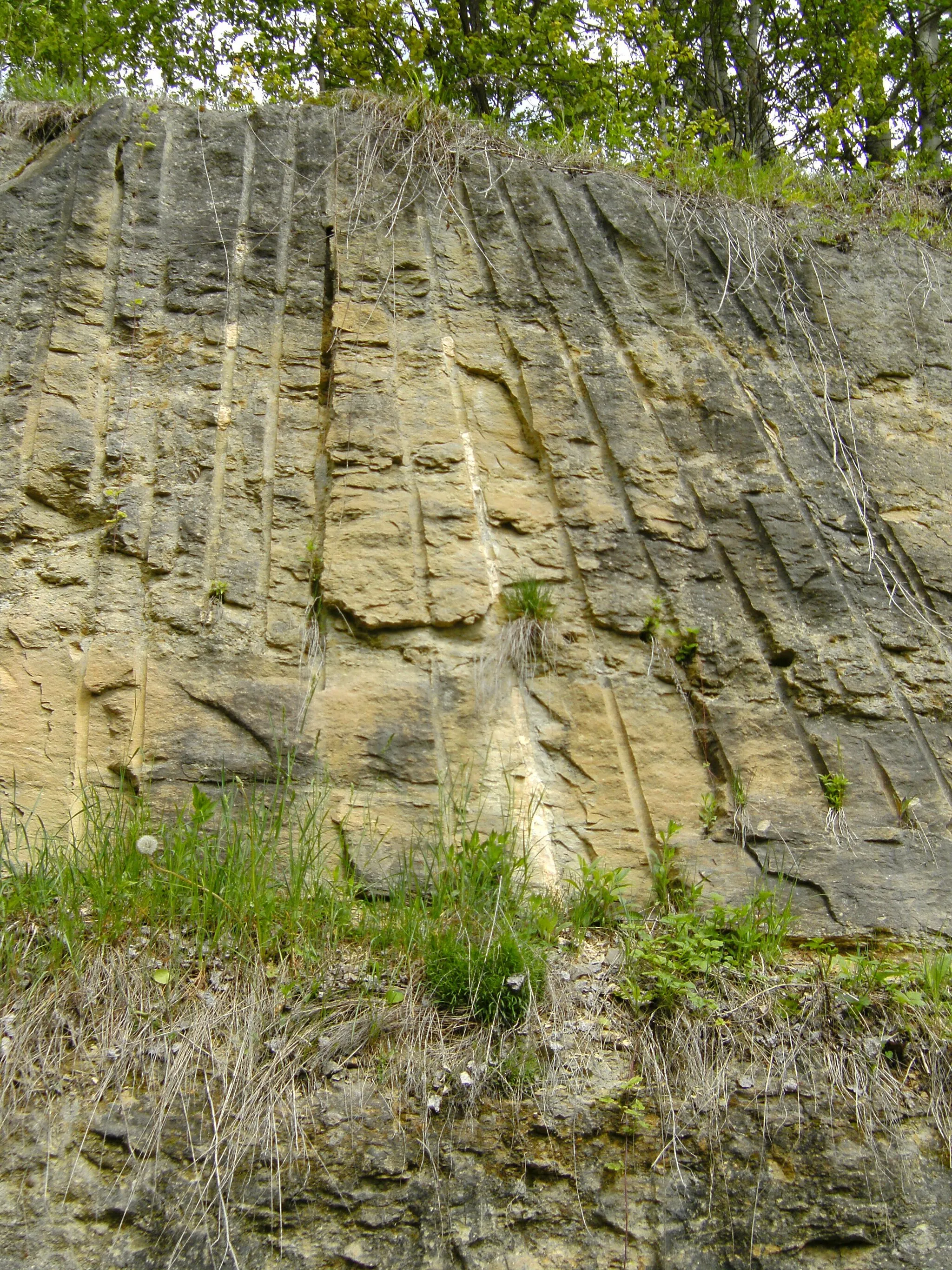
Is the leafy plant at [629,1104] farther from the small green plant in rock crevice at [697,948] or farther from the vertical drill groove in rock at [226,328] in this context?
the vertical drill groove in rock at [226,328]

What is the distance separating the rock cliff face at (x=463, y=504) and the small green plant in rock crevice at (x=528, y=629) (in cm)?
6

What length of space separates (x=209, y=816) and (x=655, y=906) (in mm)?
1432

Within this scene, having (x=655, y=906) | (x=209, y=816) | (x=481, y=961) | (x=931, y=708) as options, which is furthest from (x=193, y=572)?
(x=931, y=708)

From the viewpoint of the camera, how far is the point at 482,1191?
8.00 feet

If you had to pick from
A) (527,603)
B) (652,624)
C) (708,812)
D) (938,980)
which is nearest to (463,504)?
(527,603)

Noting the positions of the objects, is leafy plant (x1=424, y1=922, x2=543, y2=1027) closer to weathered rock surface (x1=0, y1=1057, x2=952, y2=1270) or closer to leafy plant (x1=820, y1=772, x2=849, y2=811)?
weathered rock surface (x1=0, y1=1057, x2=952, y2=1270)

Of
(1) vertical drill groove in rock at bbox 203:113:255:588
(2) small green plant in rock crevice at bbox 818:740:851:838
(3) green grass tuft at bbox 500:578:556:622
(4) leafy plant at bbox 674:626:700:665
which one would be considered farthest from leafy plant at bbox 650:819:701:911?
(1) vertical drill groove in rock at bbox 203:113:255:588

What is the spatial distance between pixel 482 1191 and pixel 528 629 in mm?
1802

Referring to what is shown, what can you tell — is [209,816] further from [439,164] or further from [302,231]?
[439,164]

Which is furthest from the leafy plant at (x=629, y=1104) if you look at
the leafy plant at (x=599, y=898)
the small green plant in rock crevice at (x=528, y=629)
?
the small green plant in rock crevice at (x=528, y=629)

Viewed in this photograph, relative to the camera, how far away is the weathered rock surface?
2287mm

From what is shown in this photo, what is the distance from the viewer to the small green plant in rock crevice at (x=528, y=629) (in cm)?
354

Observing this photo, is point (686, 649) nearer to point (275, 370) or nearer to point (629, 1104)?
point (629, 1104)

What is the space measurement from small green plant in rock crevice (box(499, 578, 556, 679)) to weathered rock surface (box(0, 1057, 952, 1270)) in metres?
1.39
